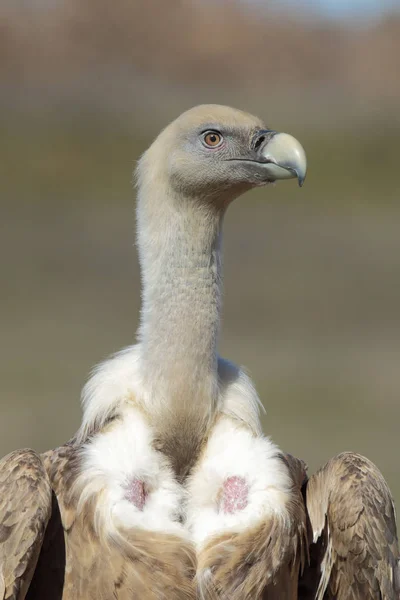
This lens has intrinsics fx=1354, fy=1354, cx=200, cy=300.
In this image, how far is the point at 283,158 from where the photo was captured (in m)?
4.82

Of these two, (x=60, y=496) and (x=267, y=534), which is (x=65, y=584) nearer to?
(x=60, y=496)

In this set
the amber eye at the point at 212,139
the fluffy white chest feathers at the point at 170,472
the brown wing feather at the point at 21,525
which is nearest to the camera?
the brown wing feather at the point at 21,525

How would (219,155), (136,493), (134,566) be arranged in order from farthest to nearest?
(219,155) → (136,493) → (134,566)

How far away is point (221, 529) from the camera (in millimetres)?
4734

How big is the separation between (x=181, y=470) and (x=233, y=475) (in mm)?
208

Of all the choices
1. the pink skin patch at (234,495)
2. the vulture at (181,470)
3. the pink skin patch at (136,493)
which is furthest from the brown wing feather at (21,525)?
the pink skin patch at (234,495)

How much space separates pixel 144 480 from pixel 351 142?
1307 inches

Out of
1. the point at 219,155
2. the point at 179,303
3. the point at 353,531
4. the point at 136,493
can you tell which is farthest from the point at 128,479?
the point at 219,155

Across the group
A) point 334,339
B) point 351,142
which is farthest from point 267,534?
point 351,142

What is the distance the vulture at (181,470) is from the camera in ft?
15.3

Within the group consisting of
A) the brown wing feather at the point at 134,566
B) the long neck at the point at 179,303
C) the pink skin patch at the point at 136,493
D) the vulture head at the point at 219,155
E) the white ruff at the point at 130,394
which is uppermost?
the vulture head at the point at 219,155

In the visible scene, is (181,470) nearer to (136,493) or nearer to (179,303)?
(136,493)

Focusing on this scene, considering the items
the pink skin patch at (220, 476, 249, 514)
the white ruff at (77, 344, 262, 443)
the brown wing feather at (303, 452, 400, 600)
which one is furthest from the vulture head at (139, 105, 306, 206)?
the brown wing feather at (303, 452, 400, 600)

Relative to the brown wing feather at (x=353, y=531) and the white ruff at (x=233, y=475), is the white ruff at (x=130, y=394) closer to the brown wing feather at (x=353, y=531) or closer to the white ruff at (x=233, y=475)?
the white ruff at (x=233, y=475)
